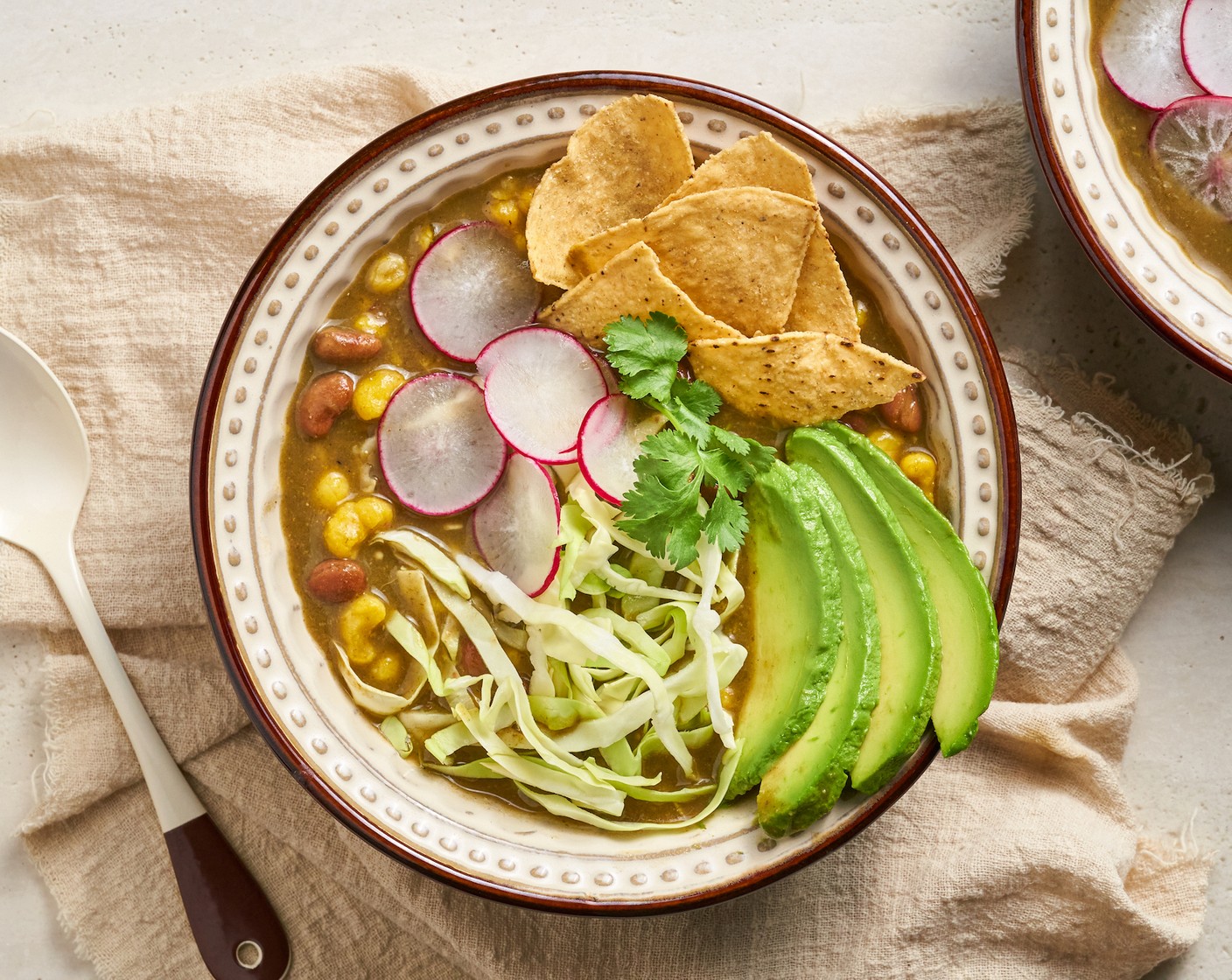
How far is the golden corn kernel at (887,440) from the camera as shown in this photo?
317 cm

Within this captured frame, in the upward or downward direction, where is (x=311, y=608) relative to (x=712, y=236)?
downward

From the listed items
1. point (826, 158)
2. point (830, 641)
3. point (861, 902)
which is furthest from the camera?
point (861, 902)

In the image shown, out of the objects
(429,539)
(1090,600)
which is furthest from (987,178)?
(429,539)

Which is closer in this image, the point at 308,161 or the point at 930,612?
the point at 930,612

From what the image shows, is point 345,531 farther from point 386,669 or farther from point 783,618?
point 783,618

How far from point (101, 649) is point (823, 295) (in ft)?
8.17

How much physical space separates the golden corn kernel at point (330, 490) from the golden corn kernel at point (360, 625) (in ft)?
0.96

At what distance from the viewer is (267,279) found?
305 centimetres

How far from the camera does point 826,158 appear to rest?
307 centimetres

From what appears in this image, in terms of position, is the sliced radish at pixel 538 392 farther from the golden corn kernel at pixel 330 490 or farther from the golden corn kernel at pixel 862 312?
the golden corn kernel at pixel 862 312

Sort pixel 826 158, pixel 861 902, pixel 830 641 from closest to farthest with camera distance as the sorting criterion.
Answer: pixel 830 641
pixel 826 158
pixel 861 902

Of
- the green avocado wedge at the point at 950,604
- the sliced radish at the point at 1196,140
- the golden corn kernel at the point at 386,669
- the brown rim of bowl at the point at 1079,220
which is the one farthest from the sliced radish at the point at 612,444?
the sliced radish at the point at 1196,140

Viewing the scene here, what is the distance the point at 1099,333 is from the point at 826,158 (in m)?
1.25

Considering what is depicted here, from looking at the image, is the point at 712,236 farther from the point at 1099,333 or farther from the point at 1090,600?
the point at 1090,600
